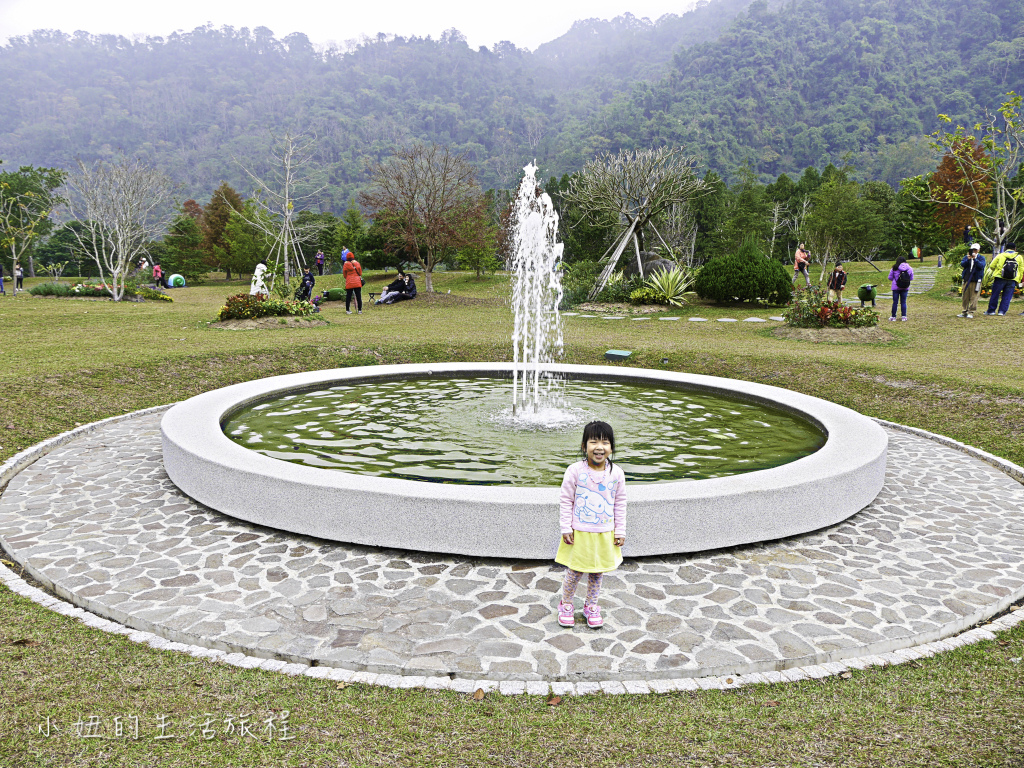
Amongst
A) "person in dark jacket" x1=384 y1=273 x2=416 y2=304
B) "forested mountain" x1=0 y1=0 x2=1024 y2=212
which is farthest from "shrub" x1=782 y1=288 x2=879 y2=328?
"forested mountain" x1=0 y1=0 x2=1024 y2=212

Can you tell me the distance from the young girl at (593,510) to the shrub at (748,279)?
20.0 metres

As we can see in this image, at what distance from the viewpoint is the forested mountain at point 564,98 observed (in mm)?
99312

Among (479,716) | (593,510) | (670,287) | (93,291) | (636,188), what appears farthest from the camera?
(93,291)

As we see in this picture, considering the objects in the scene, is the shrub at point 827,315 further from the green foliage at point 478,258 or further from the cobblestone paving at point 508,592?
the green foliage at point 478,258

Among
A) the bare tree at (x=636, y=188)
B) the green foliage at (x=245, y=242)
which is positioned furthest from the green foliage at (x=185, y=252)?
the bare tree at (x=636, y=188)

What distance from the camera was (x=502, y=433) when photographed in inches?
302

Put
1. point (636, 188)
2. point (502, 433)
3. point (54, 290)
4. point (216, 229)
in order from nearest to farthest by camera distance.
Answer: point (502, 433)
point (636, 188)
point (54, 290)
point (216, 229)

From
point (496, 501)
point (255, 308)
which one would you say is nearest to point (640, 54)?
point (255, 308)

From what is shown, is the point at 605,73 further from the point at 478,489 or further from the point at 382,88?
the point at 478,489

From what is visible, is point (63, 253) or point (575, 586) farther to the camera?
point (63, 253)

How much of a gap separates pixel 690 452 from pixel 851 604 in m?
2.75

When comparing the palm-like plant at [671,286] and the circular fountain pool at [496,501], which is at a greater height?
the palm-like plant at [671,286]

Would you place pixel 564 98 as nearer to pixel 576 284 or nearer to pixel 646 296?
pixel 576 284

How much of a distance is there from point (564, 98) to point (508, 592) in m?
164
